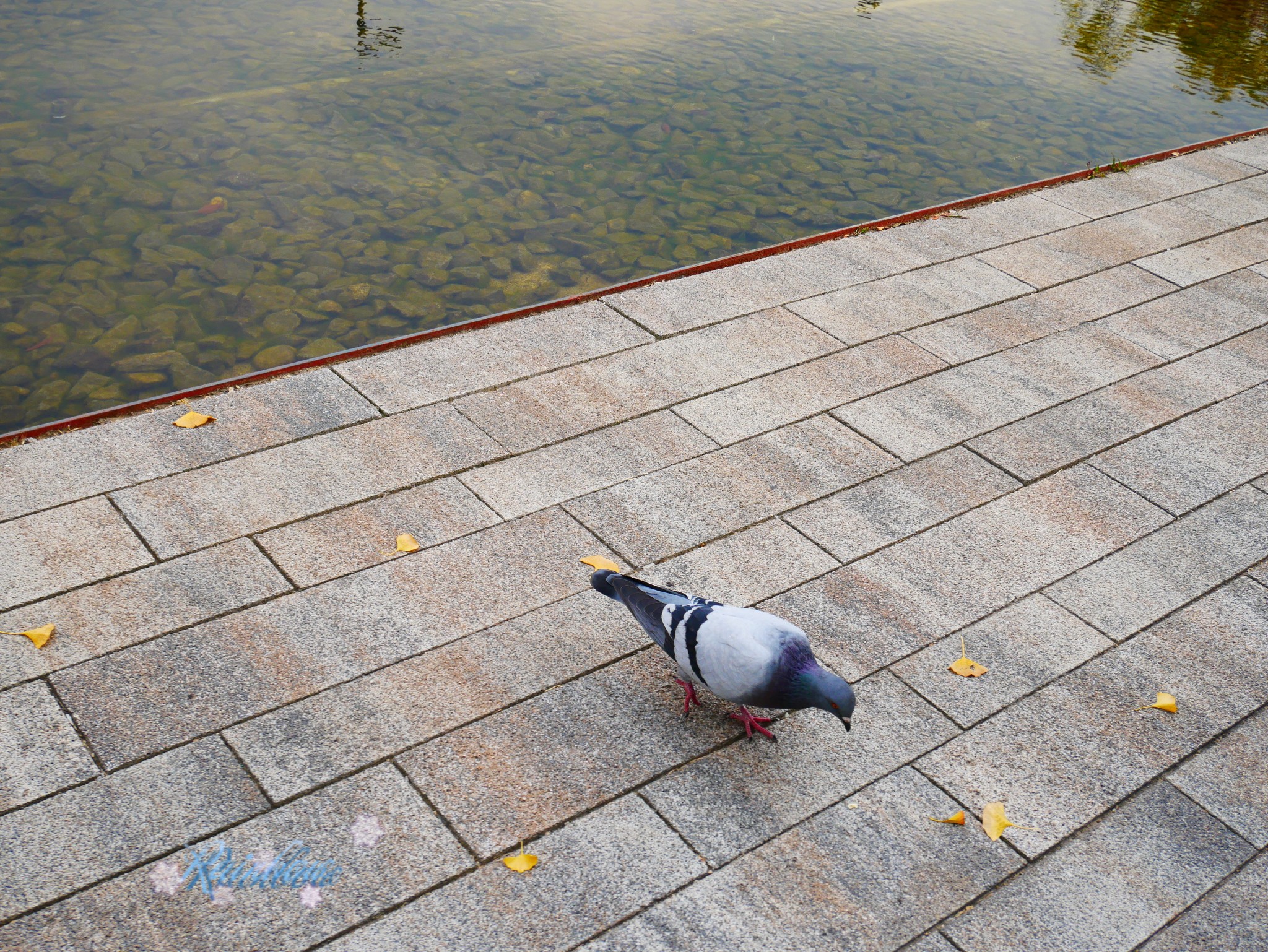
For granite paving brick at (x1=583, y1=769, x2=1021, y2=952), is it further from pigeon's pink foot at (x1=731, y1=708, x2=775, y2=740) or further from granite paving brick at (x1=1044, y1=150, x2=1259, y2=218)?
granite paving brick at (x1=1044, y1=150, x2=1259, y2=218)

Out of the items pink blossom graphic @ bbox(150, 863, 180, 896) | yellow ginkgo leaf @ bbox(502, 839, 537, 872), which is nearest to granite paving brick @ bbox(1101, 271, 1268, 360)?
yellow ginkgo leaf @ bbox(502, 839, 537, 872)

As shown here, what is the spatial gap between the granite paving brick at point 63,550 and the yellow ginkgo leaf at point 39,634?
0.16 m

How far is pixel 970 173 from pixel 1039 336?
3.18 meters

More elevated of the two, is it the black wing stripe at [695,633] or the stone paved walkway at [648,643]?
the black wing stripe at [695,633]

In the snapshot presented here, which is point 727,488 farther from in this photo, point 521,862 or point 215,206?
point 215,206

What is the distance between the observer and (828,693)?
3219mm

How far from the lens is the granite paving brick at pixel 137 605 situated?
366 centimetres

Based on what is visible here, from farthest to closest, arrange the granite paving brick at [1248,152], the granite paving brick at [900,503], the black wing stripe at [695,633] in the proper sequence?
the granite paving brick at [1248,152]
the granite paving brick at [900,503]
the black wing stripe at [695,633]

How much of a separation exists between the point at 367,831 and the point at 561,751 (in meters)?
0.66

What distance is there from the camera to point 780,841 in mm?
3268

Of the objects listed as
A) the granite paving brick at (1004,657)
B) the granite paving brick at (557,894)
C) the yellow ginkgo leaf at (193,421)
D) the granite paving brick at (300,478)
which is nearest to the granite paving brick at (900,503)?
the granite paving brick at (1004,657)

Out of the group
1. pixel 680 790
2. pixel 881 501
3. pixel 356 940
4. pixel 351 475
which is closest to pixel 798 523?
pixel 881 501

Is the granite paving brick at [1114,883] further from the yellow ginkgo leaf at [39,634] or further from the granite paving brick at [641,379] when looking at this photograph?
the yellow ginkgo leaf at [39,634]

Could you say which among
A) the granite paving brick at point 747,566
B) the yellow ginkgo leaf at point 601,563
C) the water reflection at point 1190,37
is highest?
the water reflection at point 1190,37
